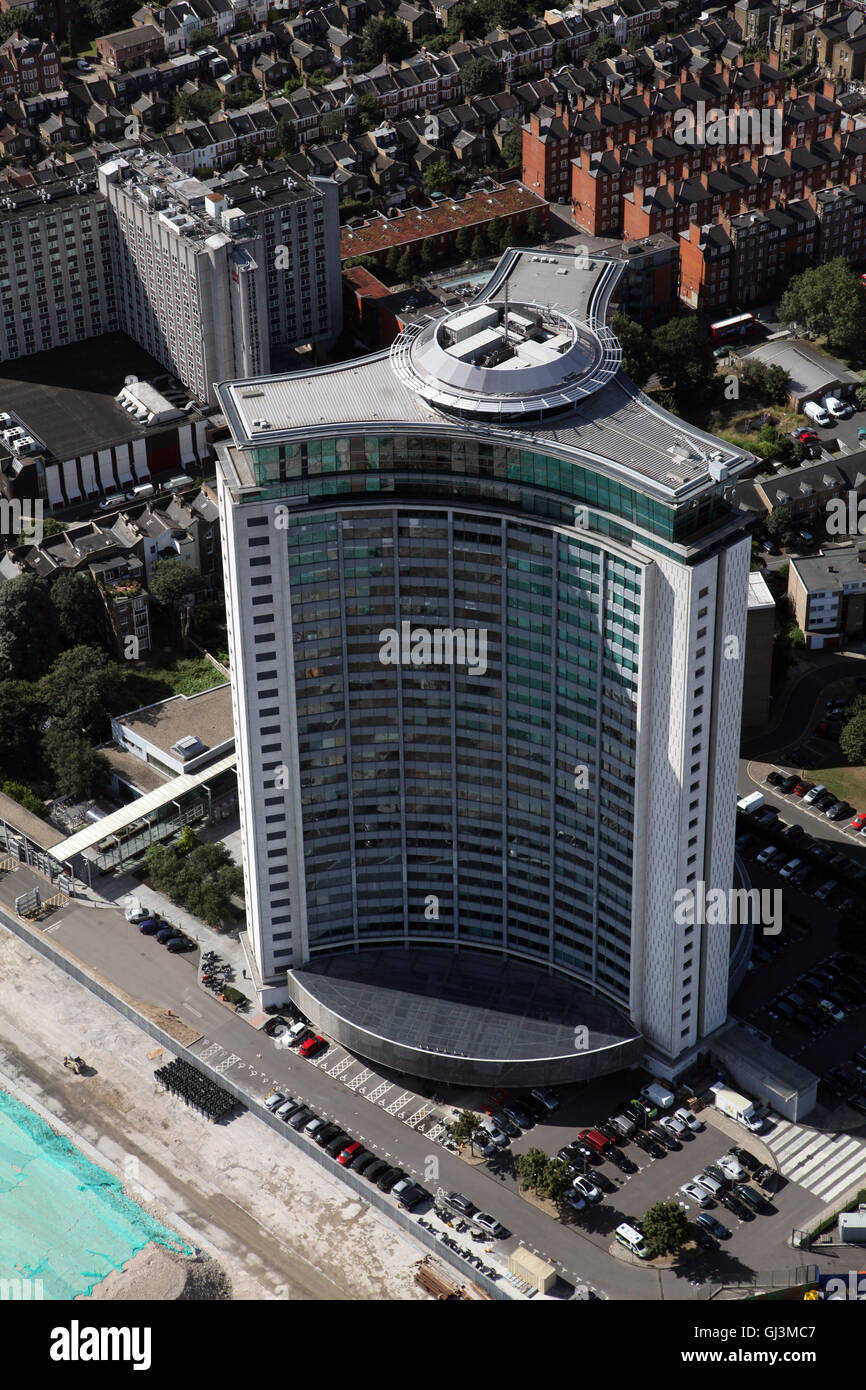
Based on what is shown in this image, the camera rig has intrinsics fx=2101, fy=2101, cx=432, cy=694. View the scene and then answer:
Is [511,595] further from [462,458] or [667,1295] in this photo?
[667,1295]

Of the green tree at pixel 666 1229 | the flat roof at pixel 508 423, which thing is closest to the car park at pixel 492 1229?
the green tree at pixel 666 1229

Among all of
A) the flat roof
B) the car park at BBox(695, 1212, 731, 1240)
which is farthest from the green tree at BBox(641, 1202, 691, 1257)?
the flat roof

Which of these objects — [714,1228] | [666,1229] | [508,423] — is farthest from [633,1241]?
[508,423]

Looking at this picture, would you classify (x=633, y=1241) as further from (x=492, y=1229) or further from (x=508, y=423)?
(x=508, y=423)

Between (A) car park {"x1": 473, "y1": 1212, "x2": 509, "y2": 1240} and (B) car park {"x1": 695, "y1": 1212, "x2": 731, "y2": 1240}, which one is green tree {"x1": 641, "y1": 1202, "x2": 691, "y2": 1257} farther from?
(A) car park {"x1": 473, "y1": 1212, "x2": 509, "y2": 1240}

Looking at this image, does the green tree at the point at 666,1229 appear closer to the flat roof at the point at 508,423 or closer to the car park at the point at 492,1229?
the car park at the point at 492,1229
